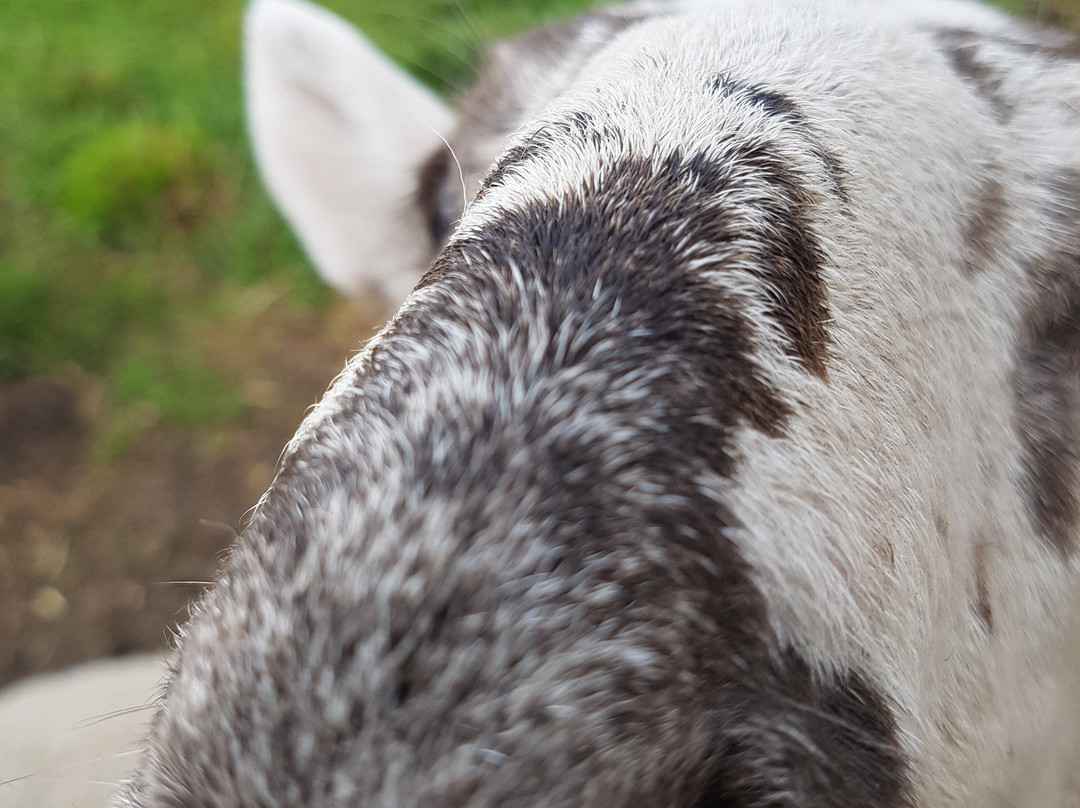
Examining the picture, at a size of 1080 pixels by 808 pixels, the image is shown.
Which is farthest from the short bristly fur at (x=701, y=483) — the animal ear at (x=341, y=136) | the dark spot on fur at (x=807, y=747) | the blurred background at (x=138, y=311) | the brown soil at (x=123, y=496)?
the brown soil at (x=123, y=496)

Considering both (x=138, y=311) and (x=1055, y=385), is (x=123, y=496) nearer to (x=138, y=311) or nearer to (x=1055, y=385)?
(x=138, y=311)

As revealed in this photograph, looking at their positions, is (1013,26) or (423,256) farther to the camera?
(423,256)

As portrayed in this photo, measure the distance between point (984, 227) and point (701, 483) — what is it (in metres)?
0.69

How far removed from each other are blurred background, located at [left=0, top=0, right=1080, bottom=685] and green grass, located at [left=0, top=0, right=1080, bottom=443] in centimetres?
1

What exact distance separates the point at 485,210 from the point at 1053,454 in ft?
2.61

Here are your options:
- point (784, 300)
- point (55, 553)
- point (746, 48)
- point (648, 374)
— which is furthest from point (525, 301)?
point (55, 553)

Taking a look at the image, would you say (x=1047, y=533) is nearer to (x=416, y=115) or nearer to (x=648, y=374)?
(x=648, y=374)

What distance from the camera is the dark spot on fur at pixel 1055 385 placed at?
3.86 feet

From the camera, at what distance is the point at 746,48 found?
1125 millimetres

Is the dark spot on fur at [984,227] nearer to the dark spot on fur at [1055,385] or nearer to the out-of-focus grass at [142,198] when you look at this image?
the dark spot on fur at [1055,385]

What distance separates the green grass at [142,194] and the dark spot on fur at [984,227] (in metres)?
3.30

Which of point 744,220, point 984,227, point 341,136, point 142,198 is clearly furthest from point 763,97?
point 142,198

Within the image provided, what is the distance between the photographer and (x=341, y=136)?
7.03 feet

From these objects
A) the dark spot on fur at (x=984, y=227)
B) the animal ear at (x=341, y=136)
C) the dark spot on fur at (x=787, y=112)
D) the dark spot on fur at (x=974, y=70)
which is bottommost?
the animal ear at (x=341, y=136)
